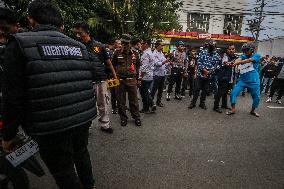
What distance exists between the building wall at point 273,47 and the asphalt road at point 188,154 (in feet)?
69.1

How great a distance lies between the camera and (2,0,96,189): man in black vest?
2.18 meters

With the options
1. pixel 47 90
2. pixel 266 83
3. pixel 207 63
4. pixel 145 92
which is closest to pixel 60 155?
pixel 47 90

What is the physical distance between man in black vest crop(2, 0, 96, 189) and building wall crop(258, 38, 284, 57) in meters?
26.5

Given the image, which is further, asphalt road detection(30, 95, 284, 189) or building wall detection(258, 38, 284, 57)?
building wall detection(258, 38, 284, 57)

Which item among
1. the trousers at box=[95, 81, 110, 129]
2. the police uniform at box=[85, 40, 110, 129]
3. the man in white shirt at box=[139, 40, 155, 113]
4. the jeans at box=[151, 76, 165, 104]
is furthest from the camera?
the jeans at box=[151, 76, 165, 104]

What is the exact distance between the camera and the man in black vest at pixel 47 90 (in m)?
2.18

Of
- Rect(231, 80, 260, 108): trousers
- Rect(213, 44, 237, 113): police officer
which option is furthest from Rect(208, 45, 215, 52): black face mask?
Rect(231, 80, 260, 108): trousers

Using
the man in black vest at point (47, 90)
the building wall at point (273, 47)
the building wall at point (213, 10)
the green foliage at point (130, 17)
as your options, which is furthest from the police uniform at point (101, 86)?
the building wall at point (213, 10)

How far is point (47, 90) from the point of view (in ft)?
7.34

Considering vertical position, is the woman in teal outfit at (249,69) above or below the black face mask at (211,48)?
below

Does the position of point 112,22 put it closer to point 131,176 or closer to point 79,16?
point 79,16

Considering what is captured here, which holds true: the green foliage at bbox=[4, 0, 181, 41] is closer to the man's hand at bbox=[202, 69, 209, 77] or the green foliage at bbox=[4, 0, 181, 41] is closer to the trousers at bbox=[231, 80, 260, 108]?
the man's hand at bbox=[202, 69, 209, 77]

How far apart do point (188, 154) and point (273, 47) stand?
87.2 ft

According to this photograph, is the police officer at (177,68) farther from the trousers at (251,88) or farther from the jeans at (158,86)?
the trousers at (251,88)
